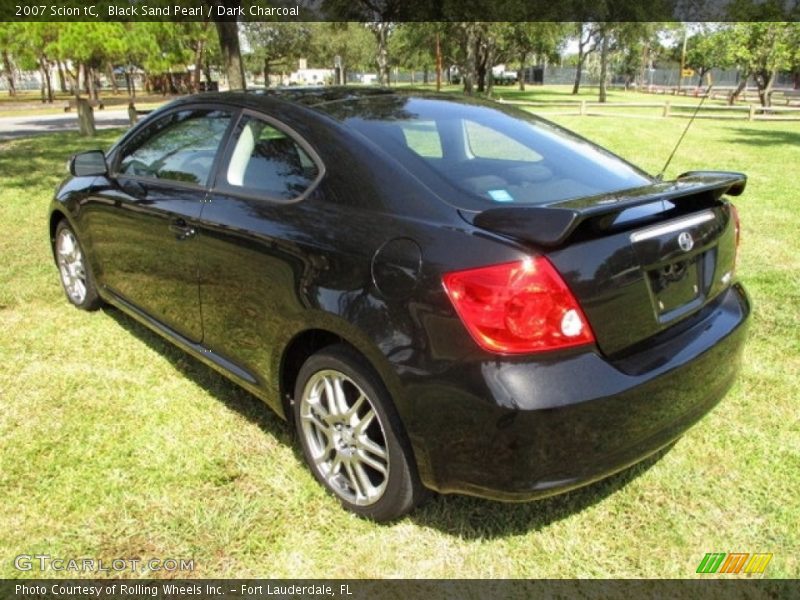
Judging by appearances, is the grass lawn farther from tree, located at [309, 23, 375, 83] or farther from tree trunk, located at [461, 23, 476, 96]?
tree, located at [309, 23, 375, 83]

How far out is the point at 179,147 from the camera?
346cm

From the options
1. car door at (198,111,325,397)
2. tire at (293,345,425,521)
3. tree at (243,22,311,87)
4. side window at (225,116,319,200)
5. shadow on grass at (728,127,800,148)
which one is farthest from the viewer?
tree at (243,22,311,87)

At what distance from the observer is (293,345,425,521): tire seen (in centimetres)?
229

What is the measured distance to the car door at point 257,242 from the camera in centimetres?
255

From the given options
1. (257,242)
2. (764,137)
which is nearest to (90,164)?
(257,242)

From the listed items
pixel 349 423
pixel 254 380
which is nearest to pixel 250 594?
pixel 349 423

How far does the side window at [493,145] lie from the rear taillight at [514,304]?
1.03 m

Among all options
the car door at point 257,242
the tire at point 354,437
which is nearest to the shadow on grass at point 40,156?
the car door at point 257,242

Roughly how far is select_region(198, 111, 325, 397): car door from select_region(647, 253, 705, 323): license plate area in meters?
1.19

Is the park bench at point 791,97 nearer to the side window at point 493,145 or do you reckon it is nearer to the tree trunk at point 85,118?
the tree trunk at point 85,118

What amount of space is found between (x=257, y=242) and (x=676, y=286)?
1.61 metres

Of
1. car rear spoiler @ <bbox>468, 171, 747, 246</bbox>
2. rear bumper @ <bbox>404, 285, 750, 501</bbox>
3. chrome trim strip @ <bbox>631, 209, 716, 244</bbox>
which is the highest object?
car rear spoiler @ <bbox>468, 171, 747, 246</bbox>

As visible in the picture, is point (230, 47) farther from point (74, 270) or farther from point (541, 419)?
point (541, 419)

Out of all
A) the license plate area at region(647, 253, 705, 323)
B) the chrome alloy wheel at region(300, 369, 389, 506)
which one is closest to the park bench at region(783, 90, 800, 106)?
the license plate area at region(647, 253, 705, 323)
